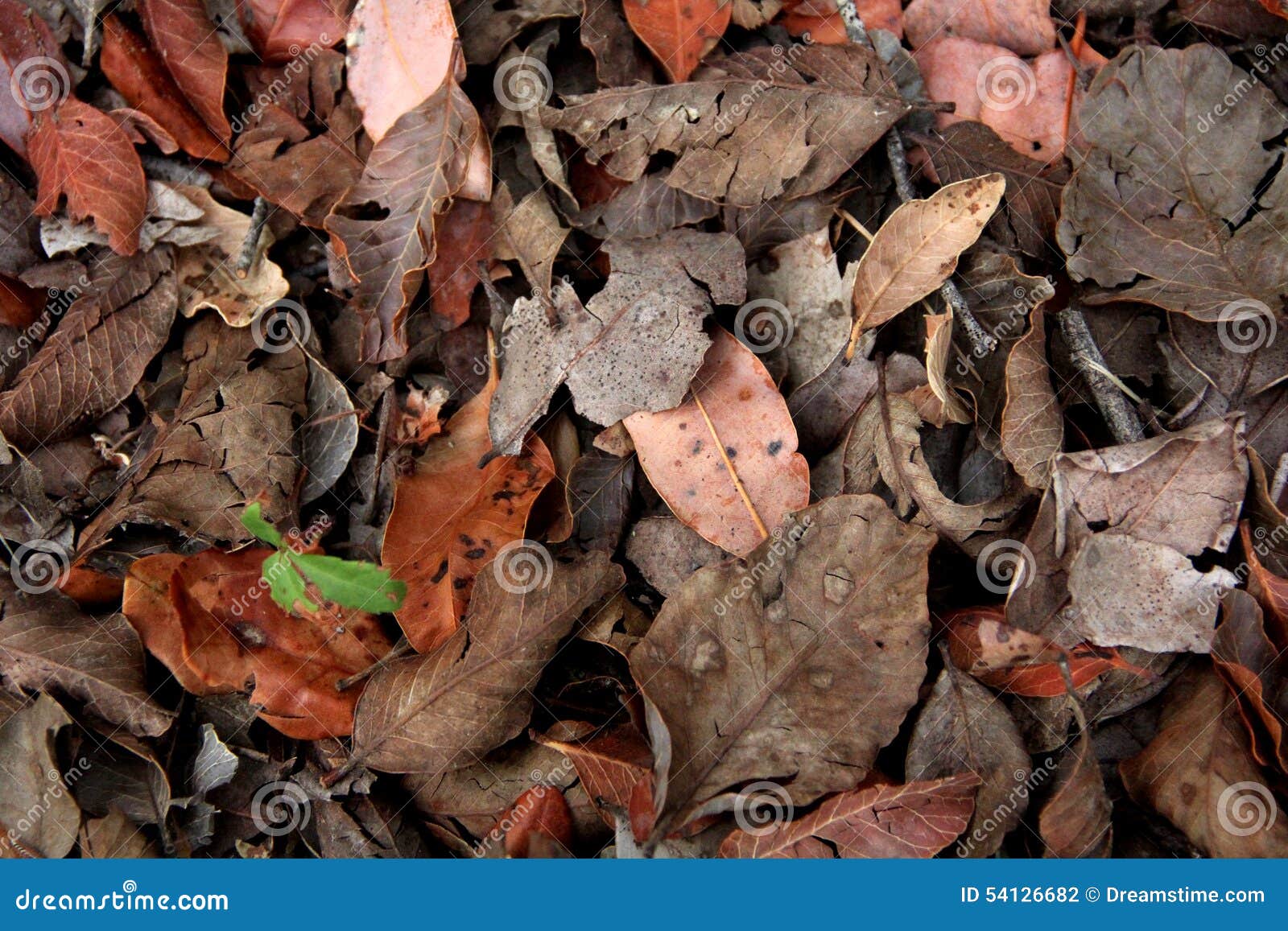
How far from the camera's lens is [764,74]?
2.37 metres

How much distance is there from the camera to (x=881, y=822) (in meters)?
1.96

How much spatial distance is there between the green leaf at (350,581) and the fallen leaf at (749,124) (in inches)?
45.3

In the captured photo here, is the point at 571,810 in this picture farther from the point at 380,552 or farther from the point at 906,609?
the point at 906,609

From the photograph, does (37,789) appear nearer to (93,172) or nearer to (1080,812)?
(93,172)

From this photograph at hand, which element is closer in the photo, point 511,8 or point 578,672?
point 578,672

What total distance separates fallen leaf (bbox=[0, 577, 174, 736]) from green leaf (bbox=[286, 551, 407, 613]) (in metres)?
0.50

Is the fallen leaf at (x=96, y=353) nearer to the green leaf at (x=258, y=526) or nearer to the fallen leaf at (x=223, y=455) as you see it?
the fallen leaf at (x=223, y=455)

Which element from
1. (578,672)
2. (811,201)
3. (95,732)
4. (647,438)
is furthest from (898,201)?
(95,732)

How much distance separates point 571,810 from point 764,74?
6.09ft

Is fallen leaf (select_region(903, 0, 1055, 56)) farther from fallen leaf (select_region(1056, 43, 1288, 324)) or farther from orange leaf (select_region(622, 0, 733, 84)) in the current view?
orange leaf (select_region(622, 0, 733, 84))
